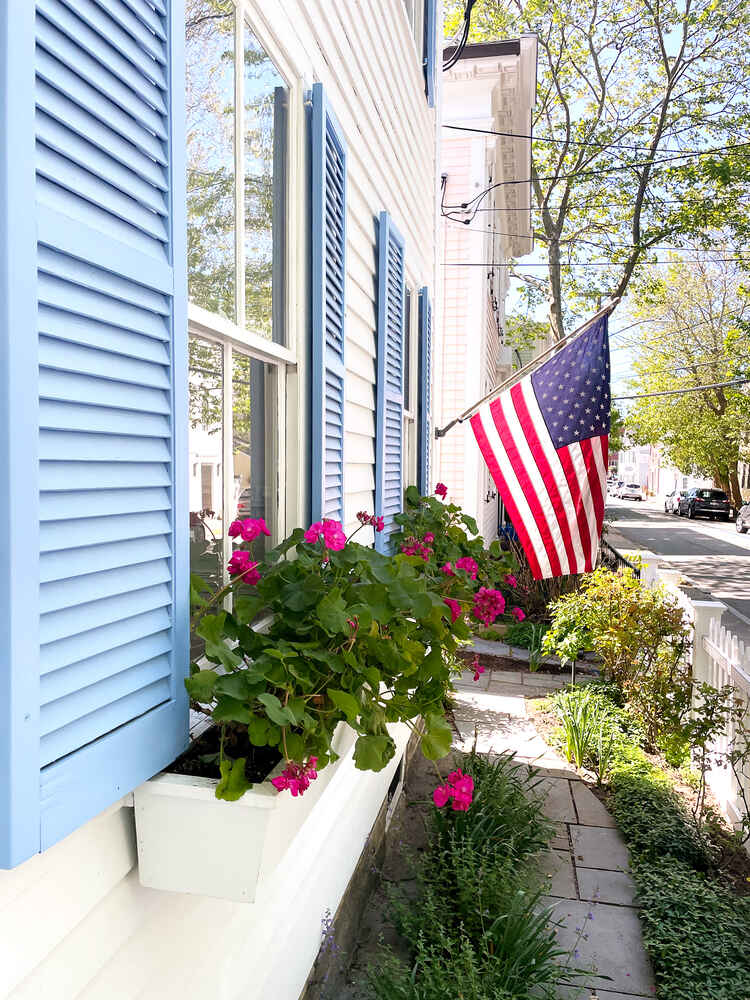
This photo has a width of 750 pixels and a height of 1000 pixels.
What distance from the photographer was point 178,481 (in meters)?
1.41

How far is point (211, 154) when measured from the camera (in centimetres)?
180

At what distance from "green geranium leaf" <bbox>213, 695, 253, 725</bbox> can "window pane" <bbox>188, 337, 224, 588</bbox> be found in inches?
21.3

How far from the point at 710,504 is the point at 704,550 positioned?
13343 millimetres

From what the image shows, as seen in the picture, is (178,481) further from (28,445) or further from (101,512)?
(28,445)

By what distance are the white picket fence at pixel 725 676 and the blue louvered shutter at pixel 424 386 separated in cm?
219

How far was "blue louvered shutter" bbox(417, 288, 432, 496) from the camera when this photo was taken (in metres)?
5.37

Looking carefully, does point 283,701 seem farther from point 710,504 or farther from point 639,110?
point 710,504

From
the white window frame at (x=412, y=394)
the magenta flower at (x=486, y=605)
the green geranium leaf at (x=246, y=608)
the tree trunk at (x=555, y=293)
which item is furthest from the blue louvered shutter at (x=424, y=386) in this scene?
the tree trunk at (x=555, y=293)

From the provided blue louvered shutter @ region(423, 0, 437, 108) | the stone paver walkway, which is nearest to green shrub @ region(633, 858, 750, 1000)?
the stone paver walkway

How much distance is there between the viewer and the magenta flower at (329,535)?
1784 mm

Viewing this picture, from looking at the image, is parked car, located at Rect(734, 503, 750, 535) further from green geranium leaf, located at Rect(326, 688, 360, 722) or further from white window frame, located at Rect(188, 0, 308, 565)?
green geranium leaf, located at Rect(326, 688, 360, 722)

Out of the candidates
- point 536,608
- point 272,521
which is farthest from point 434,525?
point 536,608

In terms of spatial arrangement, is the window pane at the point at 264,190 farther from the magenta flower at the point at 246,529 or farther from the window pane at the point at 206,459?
the magenta flower at the point at 246,529

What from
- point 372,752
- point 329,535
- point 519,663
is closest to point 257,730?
point 372,752
